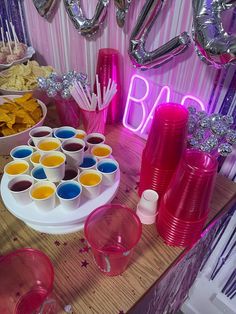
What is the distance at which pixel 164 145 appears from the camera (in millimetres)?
620

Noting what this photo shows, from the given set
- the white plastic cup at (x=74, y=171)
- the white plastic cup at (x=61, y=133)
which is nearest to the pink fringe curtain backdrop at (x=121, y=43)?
the white plastic cup at (x=61, y=133)

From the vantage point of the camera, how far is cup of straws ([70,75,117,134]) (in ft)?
2.70

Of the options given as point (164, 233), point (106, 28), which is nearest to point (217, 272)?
point (164, 233)

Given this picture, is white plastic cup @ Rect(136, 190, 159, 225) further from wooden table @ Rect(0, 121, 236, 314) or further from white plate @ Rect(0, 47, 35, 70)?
white plate @ Rect(0, 47, 35, 70)

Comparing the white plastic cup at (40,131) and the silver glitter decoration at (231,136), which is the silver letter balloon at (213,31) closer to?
the silver glitter decoration at (231,136)

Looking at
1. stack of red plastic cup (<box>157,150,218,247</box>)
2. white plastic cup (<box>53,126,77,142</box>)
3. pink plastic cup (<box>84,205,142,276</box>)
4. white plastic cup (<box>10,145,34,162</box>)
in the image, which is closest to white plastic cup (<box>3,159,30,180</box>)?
white plastic cup (<box>10,145,34,162</box>)

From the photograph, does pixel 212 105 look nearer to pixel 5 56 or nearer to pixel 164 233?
pixel 164 233

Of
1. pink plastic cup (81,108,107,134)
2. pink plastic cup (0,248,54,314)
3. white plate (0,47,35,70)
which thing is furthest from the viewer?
white plate (0,47,35,70)

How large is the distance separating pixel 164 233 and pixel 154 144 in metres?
0.20

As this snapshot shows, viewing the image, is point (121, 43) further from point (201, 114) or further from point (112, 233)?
point (112, 233)

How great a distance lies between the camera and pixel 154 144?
0.64 meters

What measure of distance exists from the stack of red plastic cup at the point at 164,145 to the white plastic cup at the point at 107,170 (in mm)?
78

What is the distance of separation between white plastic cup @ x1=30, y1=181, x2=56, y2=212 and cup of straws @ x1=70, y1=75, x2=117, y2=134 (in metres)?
0.28

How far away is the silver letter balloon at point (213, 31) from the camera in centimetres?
58
